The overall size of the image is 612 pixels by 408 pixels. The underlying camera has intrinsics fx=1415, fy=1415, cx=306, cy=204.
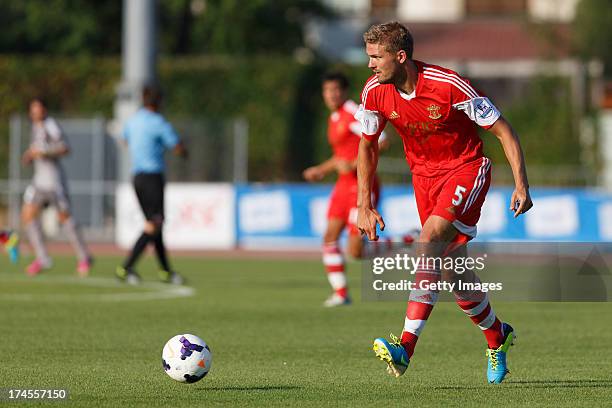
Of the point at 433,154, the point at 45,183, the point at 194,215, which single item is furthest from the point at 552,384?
the point at 194,215

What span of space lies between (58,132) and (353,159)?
4959mm

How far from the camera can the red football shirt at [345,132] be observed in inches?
567

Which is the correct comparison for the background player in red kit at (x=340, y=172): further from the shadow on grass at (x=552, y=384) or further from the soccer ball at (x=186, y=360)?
the soccer ball at (x=186, y=360)

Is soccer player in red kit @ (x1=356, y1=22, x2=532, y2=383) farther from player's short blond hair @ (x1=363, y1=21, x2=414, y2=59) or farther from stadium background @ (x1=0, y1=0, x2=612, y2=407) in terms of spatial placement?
stadium background @ (x1=0, y1=0, x2=612, y2=407)

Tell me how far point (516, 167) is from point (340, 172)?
20.5 ft

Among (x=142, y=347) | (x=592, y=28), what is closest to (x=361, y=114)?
(x=142, y=347)

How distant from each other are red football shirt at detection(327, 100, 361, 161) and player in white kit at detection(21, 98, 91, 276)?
183 inches

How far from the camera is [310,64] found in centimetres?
3650

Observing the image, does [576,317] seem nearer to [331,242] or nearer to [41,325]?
[331,242]

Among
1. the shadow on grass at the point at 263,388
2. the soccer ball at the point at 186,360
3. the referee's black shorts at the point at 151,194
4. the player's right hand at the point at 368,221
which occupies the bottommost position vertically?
the shadow on grass at the point at 263,388

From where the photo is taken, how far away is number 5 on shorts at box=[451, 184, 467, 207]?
846 cm

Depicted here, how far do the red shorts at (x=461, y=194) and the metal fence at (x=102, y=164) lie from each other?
2077cm

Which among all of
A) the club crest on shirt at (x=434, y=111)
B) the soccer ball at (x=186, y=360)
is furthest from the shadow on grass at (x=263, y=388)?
the club crest on shirt at (x=434, y=111)

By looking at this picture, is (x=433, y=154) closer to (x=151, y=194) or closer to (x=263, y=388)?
(x=263, y=388)
